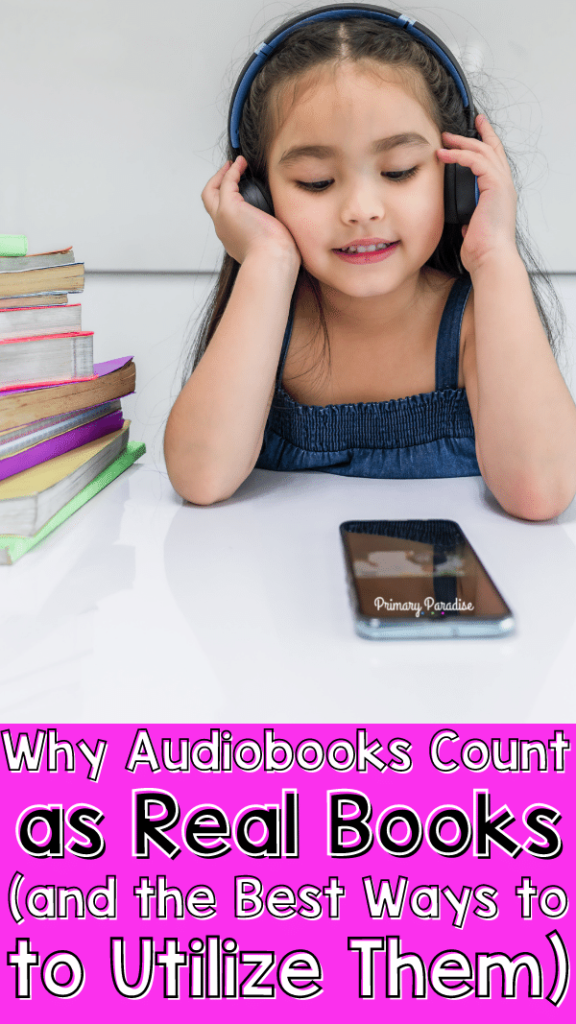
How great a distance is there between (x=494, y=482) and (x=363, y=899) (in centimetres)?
46

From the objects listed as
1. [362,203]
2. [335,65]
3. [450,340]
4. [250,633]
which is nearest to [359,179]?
[362,203]

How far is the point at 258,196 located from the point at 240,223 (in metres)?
0.04

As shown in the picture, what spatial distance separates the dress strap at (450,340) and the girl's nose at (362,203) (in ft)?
0.64

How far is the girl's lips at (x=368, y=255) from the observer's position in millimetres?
782

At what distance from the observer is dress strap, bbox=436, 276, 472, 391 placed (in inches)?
35.0

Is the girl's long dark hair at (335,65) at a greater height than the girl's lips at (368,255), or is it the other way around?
the girl's long dark hair at (335,65)

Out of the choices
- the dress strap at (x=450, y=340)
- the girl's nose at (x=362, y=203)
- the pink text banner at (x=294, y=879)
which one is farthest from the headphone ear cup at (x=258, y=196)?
the pink text banner at (x=294, y=879)

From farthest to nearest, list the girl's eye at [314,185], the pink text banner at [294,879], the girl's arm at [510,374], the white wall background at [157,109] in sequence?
the white wall background at [157,109] → the girl's eye at [314,185] → the girl's arm at [510,374] → the pink text banner at [294,879]

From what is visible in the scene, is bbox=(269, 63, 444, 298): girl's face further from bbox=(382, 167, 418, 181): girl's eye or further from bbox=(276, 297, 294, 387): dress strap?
bbox=(276, 297, 294, 387): dress strap

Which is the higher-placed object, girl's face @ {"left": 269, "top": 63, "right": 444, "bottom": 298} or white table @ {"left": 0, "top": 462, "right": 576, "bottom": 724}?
girl's face @ {"left": 269, "top": 63, "right": 444, "bottom": 298}

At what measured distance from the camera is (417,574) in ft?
1.55

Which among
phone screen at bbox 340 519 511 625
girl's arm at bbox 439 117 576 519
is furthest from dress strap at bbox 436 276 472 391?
phone screen at bbox 340 519 511 625

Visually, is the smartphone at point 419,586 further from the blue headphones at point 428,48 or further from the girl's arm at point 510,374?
the blue headphones at point 428,48

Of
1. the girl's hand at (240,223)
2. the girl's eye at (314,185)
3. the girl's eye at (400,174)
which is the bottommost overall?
the girl's hand at (240,223)
